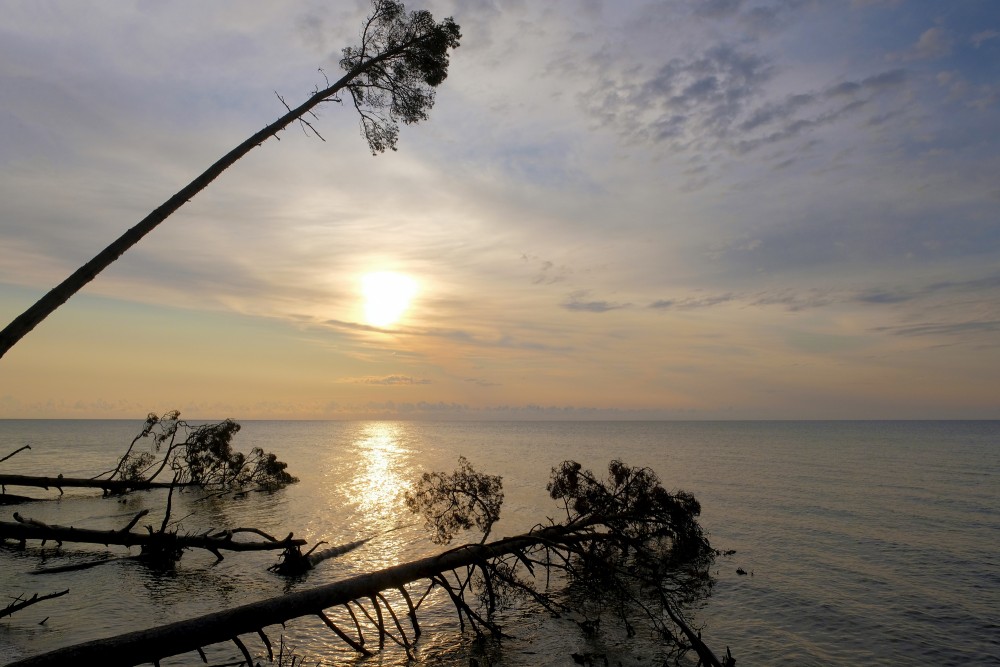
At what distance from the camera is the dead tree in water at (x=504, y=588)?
992cm

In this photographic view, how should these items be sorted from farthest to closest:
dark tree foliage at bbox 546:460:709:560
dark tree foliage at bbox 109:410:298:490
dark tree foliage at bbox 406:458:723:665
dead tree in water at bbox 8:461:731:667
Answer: dark tree foliage at bbox 109:410:298:490 → dark tree foliage at bbox 546:460:709:560 → dark tree foliage at bbox 406:458:723:665 → dead tree in water at bbox 8:461:731:667

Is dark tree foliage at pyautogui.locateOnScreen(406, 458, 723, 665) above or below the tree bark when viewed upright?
below

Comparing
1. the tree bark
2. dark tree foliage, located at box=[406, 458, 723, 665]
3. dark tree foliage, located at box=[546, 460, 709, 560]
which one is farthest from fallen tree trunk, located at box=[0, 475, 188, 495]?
the tree bark

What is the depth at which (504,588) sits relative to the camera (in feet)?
58.4

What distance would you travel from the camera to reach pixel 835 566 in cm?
2453

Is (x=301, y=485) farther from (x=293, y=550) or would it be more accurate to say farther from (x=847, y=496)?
(x=847, y=496)

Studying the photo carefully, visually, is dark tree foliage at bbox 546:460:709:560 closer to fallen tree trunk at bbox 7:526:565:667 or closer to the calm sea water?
the calm sea water

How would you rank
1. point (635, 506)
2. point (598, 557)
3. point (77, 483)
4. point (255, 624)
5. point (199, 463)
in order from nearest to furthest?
point (255, 624), point (598, 557), point (635, 506), point (77, 483), point (199, 463)

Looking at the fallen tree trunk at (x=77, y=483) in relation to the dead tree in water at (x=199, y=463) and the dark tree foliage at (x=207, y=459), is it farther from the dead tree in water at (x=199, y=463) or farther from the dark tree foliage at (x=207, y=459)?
the dark tree foliage at (x=207, y=459)

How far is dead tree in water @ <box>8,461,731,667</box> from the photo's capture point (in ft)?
32.6

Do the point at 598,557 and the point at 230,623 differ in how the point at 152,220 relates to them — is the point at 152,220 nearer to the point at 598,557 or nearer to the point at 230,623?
the point at 230,623

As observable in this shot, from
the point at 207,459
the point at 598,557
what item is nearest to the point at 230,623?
the point at 598,557

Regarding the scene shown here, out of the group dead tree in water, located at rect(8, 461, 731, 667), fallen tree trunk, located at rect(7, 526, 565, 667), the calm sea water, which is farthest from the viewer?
the calm sea water

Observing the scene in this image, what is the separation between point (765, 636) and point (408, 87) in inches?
706
